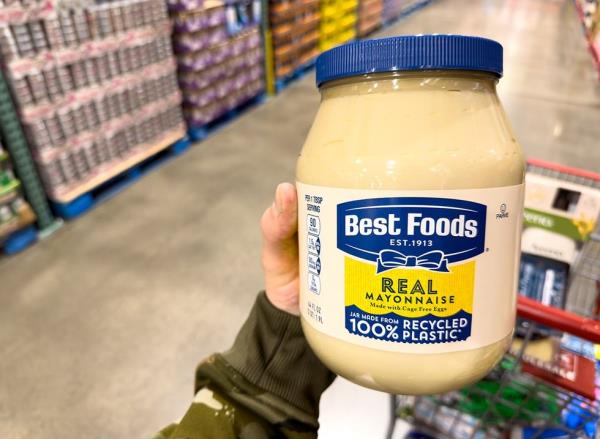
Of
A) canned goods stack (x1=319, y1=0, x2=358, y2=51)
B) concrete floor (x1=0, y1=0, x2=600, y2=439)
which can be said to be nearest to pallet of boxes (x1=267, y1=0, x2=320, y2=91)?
canned goods stack (x1=319, y1=0, x2=358, y2=51)

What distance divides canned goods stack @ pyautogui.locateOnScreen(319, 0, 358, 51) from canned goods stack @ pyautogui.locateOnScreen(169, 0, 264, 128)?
5.41ft

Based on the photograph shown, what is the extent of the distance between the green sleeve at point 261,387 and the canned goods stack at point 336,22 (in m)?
5.59

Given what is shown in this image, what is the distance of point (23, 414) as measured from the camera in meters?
1.67

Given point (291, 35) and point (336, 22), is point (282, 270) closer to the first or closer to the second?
point (291, 35)

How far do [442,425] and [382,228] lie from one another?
0.78 m

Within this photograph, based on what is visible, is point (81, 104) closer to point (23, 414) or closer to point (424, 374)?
point (23, 414)

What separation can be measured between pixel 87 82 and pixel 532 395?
2.95 metres

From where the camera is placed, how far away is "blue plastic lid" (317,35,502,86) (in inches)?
22.3

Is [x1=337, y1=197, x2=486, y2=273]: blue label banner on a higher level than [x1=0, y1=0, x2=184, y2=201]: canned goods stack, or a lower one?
higher

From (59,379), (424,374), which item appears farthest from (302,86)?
(424,374)

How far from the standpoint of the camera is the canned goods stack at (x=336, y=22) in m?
6.11

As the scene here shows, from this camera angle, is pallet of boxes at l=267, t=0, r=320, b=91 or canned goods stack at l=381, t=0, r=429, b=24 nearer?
pallet of boxes at l=267, t=0, r=320, b=91

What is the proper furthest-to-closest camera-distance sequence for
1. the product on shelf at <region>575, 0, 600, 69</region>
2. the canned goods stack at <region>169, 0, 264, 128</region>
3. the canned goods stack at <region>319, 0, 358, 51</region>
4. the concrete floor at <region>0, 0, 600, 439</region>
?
the canned goods stack at <region>319, 0, 358, 51</region>
the canned goods stack at <region>169, 0, 264, 128</region>
the concrete floor at <region>0, 0, 600, 439</region>
the product on shelf at <region>575, 0, 600, 69</region>

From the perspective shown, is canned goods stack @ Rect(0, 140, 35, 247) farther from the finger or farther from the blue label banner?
the blue label banner
